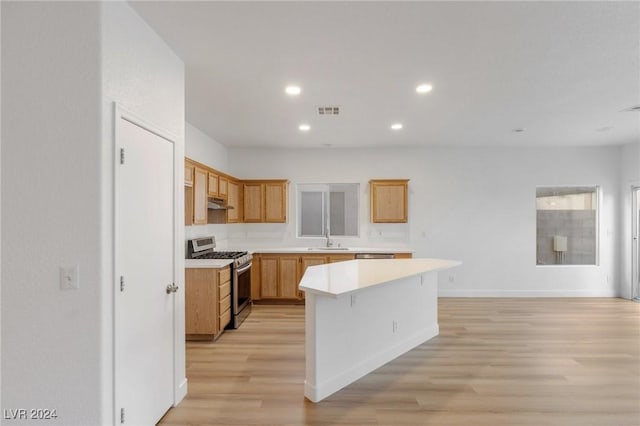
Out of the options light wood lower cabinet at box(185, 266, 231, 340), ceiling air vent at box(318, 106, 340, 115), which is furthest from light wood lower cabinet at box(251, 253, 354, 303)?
ceiling air vent at box(318, 106, 340, 115)

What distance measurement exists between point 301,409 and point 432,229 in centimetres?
437

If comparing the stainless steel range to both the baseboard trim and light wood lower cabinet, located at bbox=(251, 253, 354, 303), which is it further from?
the baseboard trim

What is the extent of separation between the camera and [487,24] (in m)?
2.11

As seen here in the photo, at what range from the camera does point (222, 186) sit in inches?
192

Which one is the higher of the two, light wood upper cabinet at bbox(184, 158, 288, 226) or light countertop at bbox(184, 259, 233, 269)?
light wood upper cabinet at bbox(184, 158, 288, 226)

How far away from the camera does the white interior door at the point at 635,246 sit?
5.62 meters

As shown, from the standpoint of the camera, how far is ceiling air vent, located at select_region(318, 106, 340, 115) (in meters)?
3.73

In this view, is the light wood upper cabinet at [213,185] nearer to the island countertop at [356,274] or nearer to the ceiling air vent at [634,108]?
the island countertop at [356,274]

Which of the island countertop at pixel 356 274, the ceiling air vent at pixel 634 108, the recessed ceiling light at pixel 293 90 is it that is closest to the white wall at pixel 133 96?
the recessed ceiling light at pixel 293 90

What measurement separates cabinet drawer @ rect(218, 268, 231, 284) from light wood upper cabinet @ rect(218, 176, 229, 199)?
1273mm

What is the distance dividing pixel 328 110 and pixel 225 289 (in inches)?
99.6

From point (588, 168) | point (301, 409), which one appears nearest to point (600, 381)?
point (301, 409)

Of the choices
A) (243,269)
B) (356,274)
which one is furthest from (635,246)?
(243,269)

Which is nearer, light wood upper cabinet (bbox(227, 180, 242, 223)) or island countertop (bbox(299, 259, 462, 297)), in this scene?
island countertop (bbox(299, 259, 462, 297))
